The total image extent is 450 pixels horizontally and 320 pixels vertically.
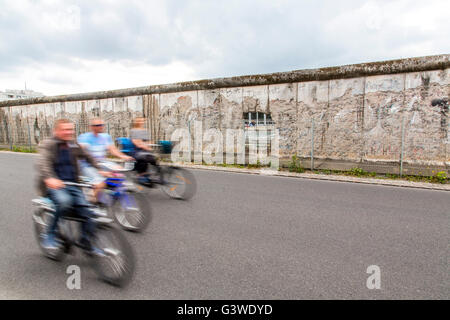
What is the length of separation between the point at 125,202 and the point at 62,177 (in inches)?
51.6

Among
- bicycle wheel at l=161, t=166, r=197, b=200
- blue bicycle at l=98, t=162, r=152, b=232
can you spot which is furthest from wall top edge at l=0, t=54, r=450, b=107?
blue bicycle at l=98, t=162, r=152, b=232

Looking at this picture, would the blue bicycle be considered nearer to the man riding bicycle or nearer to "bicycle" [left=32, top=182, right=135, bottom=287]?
the man riding bicycle

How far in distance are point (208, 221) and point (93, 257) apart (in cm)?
206

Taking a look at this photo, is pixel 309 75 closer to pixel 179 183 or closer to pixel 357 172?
pixel 357 172

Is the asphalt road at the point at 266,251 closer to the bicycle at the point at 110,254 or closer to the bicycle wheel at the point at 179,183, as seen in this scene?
the bicycle at the point at 110,254

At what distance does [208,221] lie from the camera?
4.60 metres

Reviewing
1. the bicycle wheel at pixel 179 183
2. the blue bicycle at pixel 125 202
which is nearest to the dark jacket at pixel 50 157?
the blue bicycle at pixel 125 202

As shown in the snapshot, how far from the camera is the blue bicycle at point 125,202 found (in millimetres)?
4258

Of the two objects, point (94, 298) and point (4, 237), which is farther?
point (4, 237)

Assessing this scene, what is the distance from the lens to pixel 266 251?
3.51 metres

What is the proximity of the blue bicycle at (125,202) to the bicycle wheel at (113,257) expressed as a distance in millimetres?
1388

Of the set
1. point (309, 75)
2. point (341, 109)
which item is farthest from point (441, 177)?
point (309, 75)
